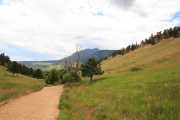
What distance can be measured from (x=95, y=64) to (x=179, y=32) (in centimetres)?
13141

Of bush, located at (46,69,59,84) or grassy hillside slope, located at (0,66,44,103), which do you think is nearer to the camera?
grassy hillside slope, located at (0,66,44,103)

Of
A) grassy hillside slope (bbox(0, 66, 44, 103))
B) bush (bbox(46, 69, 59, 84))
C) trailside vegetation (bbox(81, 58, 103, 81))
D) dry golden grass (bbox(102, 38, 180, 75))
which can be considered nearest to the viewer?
grassy hillside slope (bbox(0, 66, 44, 103))

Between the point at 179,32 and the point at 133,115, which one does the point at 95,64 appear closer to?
the point at 133,115

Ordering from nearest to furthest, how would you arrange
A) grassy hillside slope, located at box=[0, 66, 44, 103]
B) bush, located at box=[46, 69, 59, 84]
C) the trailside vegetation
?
grassy hillside slope, located at box=[0, 66, 44, 103], the trailside vegetation, bush, located at box=[46, 69, 59, 84]

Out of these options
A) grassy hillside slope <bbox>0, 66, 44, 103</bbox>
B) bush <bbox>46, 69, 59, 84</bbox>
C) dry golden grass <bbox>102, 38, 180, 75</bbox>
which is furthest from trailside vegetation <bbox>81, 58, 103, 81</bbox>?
dry golden grass <bbox>102, 38, 180, 75</bbox>

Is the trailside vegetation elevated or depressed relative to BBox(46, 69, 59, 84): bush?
elevated

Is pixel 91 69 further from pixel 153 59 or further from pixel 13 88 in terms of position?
pixel 153 59

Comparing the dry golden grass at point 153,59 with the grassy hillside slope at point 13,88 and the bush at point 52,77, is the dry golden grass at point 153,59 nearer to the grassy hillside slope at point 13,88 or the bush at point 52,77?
the bush at point 52,77

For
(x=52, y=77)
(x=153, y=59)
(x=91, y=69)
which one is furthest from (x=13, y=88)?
(x=153, y=59)

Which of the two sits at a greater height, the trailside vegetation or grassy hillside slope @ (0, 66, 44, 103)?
the trailside vegetation

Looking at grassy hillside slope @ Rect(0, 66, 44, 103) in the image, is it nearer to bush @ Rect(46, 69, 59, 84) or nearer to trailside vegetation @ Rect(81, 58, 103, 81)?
bush @ Rect(46, 69, 59, 84)

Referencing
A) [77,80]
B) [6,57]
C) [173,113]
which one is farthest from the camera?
[6,57]

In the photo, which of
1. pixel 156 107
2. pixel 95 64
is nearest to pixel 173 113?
pixel 156 107

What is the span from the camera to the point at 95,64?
146 feet
